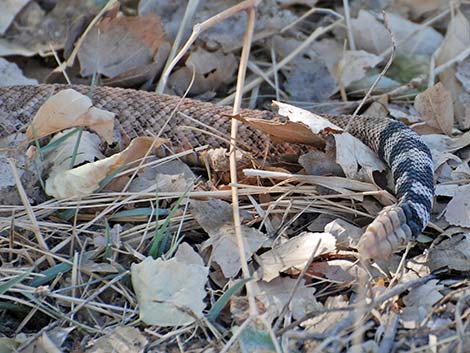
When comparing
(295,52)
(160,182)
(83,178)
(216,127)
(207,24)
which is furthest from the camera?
(295,52)

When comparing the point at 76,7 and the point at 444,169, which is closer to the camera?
the point at 444,169

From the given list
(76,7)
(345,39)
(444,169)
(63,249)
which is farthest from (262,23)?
(63,249)

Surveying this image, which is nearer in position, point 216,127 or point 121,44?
point 216,127

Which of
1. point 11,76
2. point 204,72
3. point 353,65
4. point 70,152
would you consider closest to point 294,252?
point 70,152

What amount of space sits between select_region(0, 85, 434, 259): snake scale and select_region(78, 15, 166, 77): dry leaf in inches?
15.5

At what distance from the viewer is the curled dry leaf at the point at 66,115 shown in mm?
2871

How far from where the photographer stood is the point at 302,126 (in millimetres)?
2889

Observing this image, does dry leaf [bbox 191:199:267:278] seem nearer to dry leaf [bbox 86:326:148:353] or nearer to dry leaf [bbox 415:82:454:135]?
dry leaf [bbox 86:326:148:353]

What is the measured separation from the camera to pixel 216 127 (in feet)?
10.7

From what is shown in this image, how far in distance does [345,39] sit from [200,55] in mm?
790

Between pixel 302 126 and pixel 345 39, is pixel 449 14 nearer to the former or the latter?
pixel 345 39

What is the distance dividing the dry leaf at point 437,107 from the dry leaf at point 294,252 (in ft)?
3.48

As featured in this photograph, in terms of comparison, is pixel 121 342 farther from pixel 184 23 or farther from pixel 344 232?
pixel 184 23

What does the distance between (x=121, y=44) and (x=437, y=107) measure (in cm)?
159
